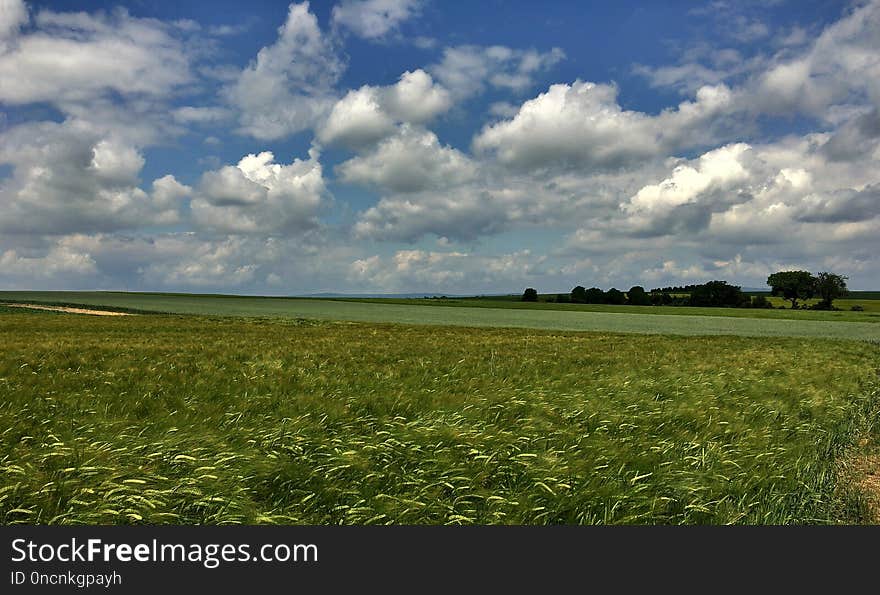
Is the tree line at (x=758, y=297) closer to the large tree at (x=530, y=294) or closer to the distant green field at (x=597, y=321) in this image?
the large tree at (x=530, y=294)

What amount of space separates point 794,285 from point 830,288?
9.09 metres

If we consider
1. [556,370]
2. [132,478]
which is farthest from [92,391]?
[556,370]

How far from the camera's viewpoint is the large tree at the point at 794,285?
14588 cm

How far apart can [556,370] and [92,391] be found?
1216 cm

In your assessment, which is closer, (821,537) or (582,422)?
(821,537)

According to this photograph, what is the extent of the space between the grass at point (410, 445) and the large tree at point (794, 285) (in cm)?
15935

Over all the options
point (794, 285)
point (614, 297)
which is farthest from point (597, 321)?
point (794, 285)

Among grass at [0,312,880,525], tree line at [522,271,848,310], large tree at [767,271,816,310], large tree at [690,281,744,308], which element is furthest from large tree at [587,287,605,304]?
grass at [0,312,880,525]

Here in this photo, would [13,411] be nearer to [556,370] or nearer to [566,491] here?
[566,491]

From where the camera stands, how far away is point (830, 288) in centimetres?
14438

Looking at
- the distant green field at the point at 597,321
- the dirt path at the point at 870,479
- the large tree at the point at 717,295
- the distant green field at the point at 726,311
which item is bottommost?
the dirt path at the point at 870,479

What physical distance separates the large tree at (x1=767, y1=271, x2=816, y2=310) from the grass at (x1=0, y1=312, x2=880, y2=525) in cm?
15935

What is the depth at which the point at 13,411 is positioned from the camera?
29.6ft

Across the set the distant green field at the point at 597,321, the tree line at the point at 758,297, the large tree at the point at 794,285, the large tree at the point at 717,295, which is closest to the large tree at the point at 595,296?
the tree line at the point at 758,297
